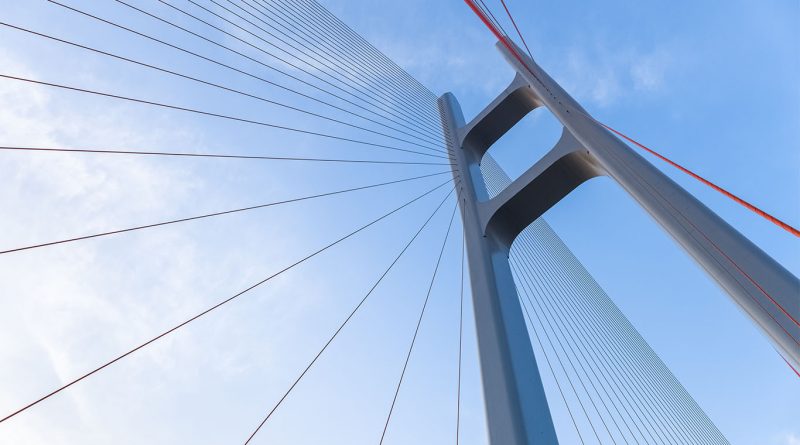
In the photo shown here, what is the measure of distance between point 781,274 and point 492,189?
153 inches

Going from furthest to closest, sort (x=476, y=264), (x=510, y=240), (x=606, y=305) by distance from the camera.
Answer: (x=606, y=305), (x=510, y=240), (x=476, y=264)

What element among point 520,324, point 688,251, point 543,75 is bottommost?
point 688,251

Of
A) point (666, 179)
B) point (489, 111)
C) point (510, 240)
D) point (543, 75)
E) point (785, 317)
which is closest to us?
point (785, 317)

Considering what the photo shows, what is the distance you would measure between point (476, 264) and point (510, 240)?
0.69 metres

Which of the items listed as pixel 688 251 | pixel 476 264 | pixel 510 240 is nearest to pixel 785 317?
pixel 688 251

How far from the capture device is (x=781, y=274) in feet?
5.74

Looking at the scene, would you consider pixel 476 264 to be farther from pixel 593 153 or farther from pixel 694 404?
pixel 694 404

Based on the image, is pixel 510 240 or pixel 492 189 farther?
pixel 492 189

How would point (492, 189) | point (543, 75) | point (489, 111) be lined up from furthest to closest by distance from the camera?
point (492, 189)
point (489, 111)
point (543, 75)

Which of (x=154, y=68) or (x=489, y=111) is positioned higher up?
(x=489, y=111)

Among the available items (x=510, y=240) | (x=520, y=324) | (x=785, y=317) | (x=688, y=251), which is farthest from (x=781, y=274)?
(x=510, y=240)

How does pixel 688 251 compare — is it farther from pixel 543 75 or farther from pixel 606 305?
pixel 606 305

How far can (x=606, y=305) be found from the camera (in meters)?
6.53

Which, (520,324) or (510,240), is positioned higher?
(510,240)
